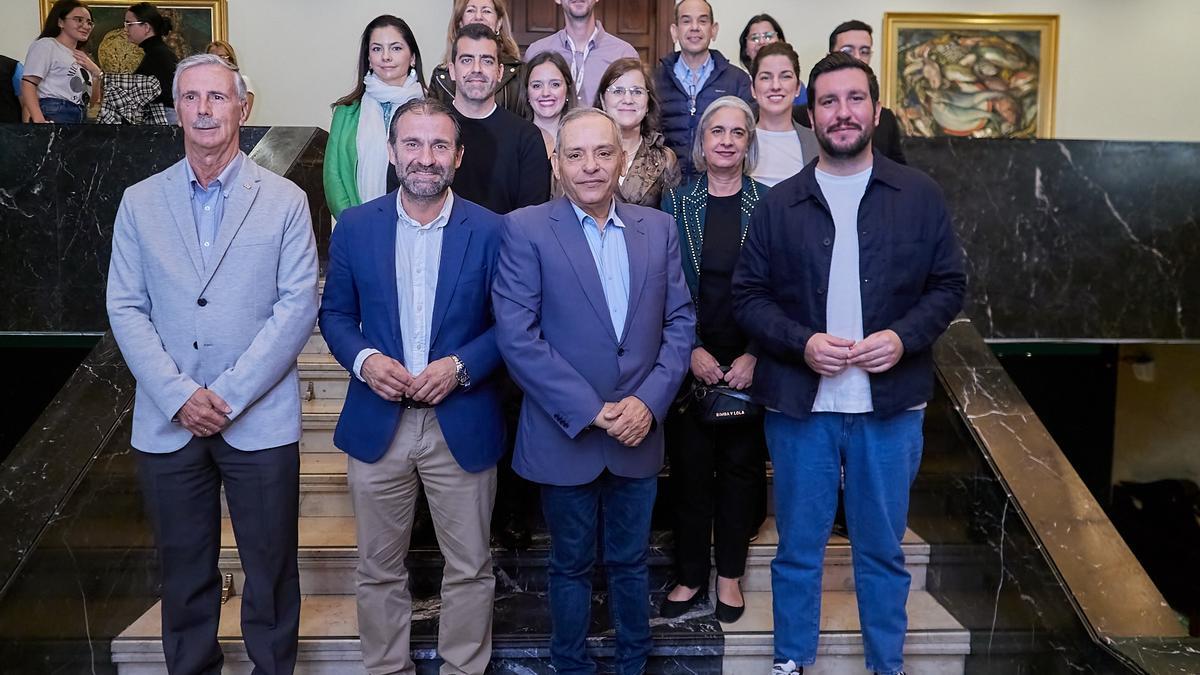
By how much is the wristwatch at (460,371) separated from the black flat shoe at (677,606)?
107 cm

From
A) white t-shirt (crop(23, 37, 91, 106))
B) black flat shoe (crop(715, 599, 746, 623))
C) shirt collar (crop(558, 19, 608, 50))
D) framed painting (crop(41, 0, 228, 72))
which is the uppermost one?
framed painting (crop(41, 0, 228, 72))

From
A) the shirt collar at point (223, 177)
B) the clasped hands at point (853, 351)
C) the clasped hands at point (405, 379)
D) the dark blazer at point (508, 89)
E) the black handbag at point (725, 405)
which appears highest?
the dark blazer at point (508, 89)

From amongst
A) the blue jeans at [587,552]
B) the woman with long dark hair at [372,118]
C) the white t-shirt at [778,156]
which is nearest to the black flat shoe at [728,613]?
the blue jeans at [587,552]

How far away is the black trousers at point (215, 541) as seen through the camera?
254 centimetres

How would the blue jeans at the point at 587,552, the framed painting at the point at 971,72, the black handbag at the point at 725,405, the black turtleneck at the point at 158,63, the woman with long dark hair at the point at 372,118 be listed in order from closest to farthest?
the blue jeans at the point at 587,552
the black handbag at the point at 725,405
the woman with long dark hair at the point at 372,118
the black turtleneck at the point at 158,63
the framed painting at the point at 971,72

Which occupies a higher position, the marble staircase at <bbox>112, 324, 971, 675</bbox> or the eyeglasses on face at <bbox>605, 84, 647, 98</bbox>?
the eyeglasses on face at <bbox>605, 84, 647, 98</bbox>

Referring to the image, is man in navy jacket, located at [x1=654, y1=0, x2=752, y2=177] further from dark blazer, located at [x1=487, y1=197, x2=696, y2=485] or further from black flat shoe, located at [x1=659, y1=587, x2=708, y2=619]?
black flat shoe, located at [x1=659, y1=587, x2=708, y2=619]

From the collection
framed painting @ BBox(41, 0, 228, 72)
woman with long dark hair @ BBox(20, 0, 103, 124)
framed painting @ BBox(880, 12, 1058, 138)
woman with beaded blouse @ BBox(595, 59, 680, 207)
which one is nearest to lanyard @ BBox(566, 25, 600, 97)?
woman with beaded blouse @ BBox(595, 59, 680, 207)

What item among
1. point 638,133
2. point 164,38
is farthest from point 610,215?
point 164,38

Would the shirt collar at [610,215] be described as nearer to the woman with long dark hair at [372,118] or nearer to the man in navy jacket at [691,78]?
the woman with long dark hair at [372,118]

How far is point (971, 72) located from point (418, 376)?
6761mm

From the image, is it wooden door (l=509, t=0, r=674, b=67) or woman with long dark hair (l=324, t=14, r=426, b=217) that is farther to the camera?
wooden door (l=509, t=0, r=674, b=67)

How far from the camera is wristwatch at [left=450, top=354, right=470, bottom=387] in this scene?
261 centimetres

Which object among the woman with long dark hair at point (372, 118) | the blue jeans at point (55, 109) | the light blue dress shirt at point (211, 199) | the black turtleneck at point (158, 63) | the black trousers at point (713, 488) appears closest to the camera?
the light blue dress shirt at point (211, 199)
